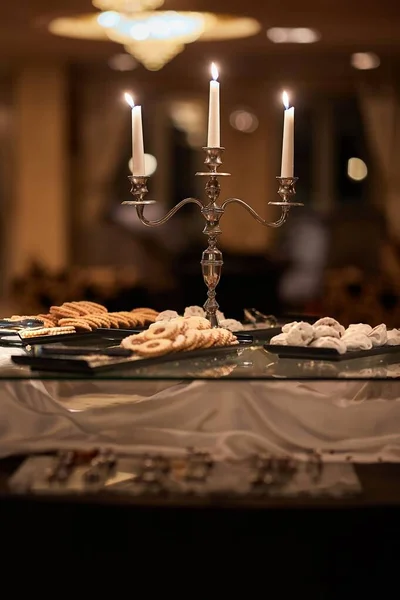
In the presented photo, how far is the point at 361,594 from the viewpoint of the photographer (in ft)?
6.01

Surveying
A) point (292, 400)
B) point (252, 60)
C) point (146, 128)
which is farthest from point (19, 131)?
point (292, 400)

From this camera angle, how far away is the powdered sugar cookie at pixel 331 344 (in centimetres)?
201

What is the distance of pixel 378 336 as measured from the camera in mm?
A: 2131

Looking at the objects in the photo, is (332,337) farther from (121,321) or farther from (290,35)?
(290,35)

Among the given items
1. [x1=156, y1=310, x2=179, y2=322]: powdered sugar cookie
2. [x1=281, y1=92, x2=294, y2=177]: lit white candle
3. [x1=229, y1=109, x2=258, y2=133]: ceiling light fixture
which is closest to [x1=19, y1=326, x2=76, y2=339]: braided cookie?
[x1=156, y1=310, x2=179, y2=322]: powdered sugar cookie

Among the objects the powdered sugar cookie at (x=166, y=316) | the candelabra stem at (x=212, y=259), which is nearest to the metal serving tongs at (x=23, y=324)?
the powdered sugar cookie at (x=166, y=316)

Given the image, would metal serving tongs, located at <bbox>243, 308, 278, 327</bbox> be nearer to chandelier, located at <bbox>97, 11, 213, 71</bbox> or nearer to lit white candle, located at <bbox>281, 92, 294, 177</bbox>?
lit white candle, located at <bbox>281, 92, 294, 177</bbox>

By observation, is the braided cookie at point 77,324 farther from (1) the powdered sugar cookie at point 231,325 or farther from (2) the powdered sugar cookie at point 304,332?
(2) the powdered sugar cookie at point 304,332

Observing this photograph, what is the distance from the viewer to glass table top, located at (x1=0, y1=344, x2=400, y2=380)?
5.81ft

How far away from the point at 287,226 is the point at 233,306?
0.79m

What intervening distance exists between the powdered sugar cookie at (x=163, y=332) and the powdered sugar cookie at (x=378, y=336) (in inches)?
15.2

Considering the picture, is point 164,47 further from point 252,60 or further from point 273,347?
point 273,347

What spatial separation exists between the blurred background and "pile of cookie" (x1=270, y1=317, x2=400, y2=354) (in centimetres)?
401

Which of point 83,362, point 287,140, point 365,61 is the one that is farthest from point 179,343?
point 365,61
